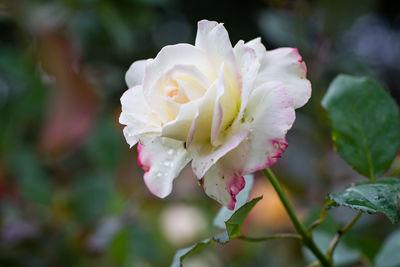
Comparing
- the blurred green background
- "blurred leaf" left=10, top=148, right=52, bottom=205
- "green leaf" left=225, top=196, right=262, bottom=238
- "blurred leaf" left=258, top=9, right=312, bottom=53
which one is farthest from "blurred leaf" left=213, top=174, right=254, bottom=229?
"blurred leaf" left=258, top=9, right=312, bottom=53

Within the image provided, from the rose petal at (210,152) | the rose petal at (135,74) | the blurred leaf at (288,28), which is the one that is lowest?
the blurred leaf at (288,28)

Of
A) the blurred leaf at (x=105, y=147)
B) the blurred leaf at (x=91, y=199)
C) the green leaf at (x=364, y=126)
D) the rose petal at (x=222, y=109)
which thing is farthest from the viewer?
the blurred leaf at (x=105, y=147)

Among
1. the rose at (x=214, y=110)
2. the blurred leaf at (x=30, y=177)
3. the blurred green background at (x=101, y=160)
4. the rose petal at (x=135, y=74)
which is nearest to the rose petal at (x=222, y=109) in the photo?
the rose at (x=214, y=110)

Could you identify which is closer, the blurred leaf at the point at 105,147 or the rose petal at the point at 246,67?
the rose petal at the point at 246,67

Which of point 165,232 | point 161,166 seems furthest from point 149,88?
point 165,232

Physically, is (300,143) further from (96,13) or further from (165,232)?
(96,13)

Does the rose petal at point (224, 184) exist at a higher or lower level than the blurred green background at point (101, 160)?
higher

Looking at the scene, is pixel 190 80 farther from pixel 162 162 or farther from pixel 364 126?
pixel 364 126

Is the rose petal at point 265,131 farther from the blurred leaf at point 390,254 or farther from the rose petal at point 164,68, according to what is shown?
the blurred leaf at point 390,254
